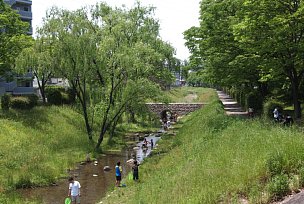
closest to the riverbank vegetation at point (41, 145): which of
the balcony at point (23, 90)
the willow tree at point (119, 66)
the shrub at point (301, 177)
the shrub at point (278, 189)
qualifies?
the willow tree at point (119, 66)

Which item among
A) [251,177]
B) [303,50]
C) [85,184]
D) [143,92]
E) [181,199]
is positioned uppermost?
[303,50]

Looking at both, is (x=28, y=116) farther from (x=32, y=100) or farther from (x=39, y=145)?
(x=39, y=145)

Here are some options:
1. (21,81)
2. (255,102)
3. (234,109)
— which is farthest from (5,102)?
(234,109)

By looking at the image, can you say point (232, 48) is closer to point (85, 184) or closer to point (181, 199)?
point (85, 184)

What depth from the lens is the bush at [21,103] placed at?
33478 millimetres

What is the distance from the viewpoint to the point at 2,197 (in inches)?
559

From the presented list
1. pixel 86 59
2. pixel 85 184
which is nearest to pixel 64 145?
pixel 86 59

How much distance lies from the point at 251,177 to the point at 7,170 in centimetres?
1459

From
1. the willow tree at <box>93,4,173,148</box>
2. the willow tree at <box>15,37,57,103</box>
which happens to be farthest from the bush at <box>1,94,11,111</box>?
the willow tree at <box>93,4,173,148</box>

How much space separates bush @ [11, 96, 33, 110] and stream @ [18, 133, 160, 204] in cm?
1200

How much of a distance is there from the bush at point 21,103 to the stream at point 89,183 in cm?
1200

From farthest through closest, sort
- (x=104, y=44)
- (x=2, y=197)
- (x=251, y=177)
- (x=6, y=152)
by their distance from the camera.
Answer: (x=104, y=44) → (x=6, y=152) → (x=2, y=197) → (x=251, y=177)

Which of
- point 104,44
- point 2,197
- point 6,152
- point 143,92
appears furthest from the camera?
point 143,92

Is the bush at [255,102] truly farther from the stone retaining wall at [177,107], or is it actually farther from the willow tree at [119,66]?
the stone retaining wall at [177,107]
